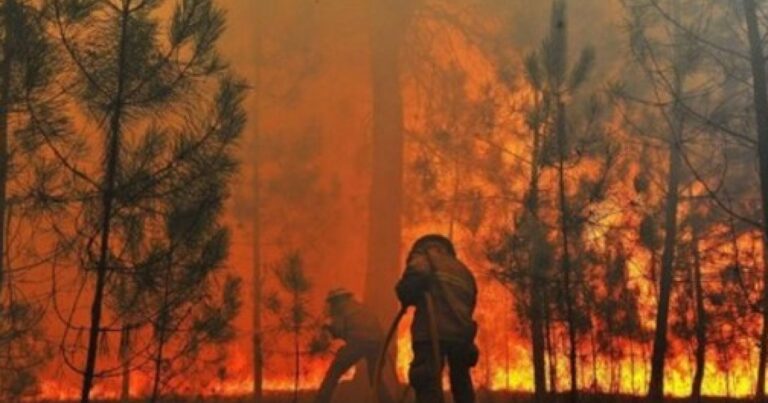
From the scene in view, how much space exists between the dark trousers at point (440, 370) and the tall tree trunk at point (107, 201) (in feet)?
6.77

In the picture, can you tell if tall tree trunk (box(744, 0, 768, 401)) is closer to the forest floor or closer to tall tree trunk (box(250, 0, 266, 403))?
the forest floor

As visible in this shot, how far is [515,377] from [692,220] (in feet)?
11.4

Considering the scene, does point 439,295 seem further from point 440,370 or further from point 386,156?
point 386,156

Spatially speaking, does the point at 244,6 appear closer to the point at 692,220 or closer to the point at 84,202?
the point at 692,220

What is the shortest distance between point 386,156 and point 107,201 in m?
9.49

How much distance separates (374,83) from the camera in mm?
15422

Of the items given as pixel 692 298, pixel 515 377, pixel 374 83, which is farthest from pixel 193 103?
pixel 374 83

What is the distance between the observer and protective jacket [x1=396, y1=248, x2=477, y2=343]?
6.12 metres

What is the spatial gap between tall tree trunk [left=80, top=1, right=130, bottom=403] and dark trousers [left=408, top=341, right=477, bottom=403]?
2065 millimetres

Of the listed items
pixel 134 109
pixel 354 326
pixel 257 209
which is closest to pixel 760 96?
pixel 134 109

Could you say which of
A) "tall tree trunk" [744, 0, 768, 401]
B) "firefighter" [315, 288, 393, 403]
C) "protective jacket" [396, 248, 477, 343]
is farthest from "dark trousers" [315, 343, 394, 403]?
"tall tree trunk" [744, 0, 768, 401]

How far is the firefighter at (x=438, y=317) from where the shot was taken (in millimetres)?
6047

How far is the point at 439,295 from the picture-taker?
629 cm

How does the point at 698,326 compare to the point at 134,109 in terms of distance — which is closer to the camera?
the point at 134,109
